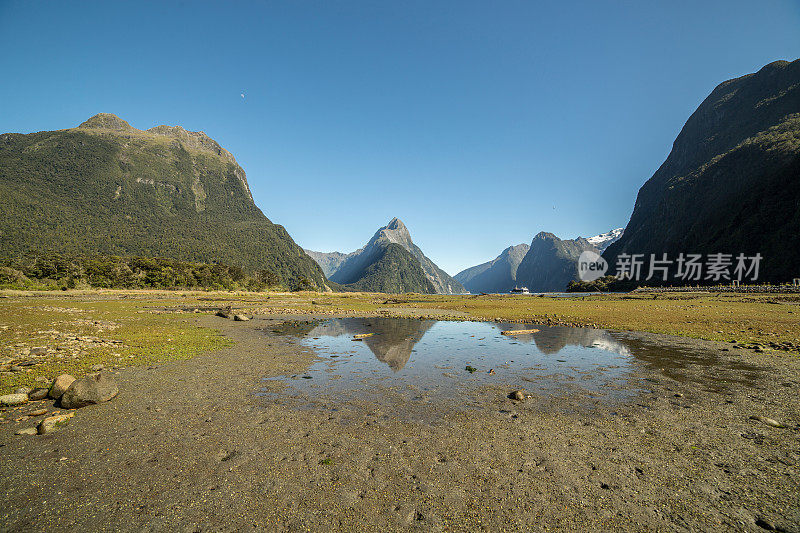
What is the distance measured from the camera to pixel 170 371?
14.0 m

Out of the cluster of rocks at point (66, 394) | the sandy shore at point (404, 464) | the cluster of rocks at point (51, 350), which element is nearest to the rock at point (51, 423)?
the cluster of rocks at point (66, 394)

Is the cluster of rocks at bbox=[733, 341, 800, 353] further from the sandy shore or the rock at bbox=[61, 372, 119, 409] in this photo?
the rock at bbox=[61, 372, 119, 409]

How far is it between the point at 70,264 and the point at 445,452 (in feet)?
473

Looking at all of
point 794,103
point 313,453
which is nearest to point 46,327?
point 313,453

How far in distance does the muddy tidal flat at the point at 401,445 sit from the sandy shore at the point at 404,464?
0.15ft

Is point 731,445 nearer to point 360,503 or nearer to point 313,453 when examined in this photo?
point 360,503

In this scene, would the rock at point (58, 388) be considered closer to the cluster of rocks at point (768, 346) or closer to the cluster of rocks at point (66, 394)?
the cluster of rocks at point (66, 394)

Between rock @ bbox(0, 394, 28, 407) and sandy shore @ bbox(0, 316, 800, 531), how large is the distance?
2.06 feet

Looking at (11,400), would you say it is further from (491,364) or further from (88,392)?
(491,364)

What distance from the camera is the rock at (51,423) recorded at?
7.87 meters

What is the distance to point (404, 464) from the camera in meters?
6.90

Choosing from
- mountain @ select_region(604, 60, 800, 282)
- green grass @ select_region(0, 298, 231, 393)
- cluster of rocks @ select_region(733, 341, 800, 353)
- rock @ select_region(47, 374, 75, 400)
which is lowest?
green grass @ select_region(0, 298, 231, 393)

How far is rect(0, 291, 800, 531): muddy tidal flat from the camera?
16.9 feet

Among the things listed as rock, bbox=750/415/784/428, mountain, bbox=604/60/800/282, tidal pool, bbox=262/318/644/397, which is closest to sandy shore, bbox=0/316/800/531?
rock, bbox=750/415/784/428
